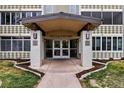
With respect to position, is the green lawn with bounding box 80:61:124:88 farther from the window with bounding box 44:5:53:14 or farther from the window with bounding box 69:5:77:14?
the window with bounding box 44:5:53:14

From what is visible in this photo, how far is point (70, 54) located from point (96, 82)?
1642 centimetres

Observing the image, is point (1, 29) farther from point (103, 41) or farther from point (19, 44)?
point (103, 41)

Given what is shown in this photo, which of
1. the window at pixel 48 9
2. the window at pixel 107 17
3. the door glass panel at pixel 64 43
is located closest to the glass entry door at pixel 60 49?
the door glass panel at pixel 64 43

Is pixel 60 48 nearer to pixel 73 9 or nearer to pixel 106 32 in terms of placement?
pixel 73 9

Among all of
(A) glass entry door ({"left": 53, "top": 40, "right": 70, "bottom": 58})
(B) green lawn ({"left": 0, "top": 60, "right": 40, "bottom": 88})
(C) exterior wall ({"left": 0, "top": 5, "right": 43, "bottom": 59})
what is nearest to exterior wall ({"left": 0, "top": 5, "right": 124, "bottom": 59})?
(C) exterior wall ({"left": 0, "top": 5, "right": 43, "bottom": 59})

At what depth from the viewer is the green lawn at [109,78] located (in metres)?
13.3

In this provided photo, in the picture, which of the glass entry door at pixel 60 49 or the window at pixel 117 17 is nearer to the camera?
the window at pixel 117 17

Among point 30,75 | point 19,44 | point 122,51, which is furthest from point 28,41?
point 30,75

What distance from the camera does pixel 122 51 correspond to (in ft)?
94.5

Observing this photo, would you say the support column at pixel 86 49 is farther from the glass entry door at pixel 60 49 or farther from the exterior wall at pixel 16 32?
the exterior wall at pixel 16 32

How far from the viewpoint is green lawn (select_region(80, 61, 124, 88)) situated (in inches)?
525

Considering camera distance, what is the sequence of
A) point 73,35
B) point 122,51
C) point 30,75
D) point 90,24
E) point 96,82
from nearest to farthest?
1. point 96,82
2. point 30,75
3. point 90,24
4. point 73,35
5. point 122,51

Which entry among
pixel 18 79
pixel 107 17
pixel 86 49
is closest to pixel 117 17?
pixel 107 17

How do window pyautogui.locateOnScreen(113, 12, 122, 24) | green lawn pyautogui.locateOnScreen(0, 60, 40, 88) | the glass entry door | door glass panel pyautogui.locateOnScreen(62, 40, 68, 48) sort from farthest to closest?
door glass panel pyautogui.locateOnScreen(62, 40, 68, 48) < the glass entry door < window pyautogui.locateOnScreen(113, 12, 122, 24) < green lawn pyautogui.locateOnScreen(0, 60, 40, 88)
